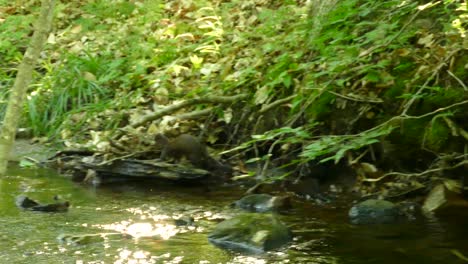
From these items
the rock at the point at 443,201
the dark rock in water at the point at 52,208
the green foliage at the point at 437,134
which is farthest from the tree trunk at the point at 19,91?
the rock at the point at 443,201

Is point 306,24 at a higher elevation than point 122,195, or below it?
higher

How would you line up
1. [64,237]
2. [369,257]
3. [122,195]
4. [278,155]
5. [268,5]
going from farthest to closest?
[268,5], [278,155], [122,195], [64,237], [369,257]

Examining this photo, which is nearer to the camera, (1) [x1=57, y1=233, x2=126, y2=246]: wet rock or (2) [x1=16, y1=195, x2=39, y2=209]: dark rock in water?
(1) [x1=57, y1=233, x2=126, y2=246]: wet rock

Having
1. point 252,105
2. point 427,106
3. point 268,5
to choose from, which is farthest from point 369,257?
point 268,5

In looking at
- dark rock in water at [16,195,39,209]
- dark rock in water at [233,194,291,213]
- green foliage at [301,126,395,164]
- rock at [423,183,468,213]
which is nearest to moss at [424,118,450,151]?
rock at [423,183,468,213]

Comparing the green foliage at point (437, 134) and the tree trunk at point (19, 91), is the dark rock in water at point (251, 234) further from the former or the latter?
the tree trunk at point (19, 91)

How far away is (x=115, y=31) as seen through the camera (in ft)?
30.3

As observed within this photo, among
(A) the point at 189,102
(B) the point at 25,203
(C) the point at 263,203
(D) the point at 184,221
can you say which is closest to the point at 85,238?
(D) the point at 184,221

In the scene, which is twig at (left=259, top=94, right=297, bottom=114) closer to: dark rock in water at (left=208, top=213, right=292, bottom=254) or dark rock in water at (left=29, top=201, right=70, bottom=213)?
dark rock in water at (left=208, top=213, right=292, bottom=254)

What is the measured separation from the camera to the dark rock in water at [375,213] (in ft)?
14.5

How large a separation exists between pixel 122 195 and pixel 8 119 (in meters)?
2.84

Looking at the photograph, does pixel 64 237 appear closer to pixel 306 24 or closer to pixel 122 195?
pixel 122 195

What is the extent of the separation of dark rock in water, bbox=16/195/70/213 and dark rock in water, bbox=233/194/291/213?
3.75 ft

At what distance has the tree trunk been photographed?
258 cm
